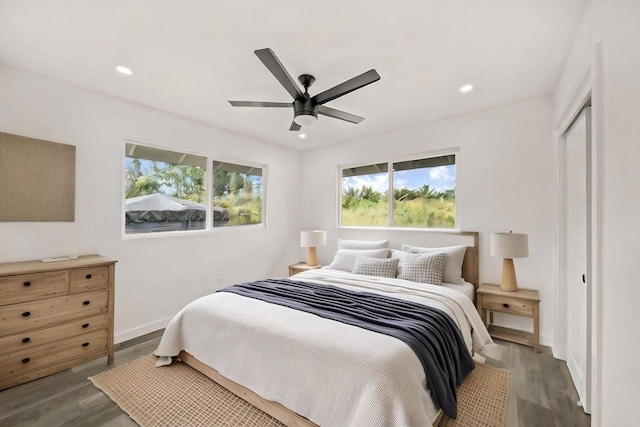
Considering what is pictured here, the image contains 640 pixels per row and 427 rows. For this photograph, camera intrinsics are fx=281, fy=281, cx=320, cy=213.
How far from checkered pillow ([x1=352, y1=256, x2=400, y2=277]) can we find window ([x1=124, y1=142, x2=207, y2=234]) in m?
2.21

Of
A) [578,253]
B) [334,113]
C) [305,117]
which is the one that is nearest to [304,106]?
[305,117]

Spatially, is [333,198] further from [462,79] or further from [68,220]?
[68,220]

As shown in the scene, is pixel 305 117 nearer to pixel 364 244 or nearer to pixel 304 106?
pixel 304 106

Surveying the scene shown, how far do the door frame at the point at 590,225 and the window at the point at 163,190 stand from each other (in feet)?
12.7

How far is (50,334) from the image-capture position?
A: 2.25 meters

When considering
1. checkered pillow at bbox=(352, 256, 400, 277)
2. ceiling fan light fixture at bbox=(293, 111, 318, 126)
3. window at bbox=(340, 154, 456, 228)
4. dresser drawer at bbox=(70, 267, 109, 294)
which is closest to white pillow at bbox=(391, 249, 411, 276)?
checkered pillow at bbox=(352, 256, 400, 277)

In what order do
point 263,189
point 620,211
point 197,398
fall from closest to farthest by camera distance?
point 620,211 < point 197,398 < point 263,189

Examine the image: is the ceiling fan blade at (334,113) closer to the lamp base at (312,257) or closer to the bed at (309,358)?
the bed at (309,358)

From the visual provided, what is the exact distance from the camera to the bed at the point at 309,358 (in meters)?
1.46

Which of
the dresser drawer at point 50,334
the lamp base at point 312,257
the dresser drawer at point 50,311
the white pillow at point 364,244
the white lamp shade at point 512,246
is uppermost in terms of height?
the white lamp shade at point 512,246

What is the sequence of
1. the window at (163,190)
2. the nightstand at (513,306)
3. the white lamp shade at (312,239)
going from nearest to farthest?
the nightstand at (513,306), the window at (163,190), the white lamp shade at (312,239)

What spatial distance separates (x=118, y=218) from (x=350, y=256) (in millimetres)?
2713

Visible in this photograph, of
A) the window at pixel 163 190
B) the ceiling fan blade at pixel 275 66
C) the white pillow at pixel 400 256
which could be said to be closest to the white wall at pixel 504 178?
the white pillow at pixel 400 256

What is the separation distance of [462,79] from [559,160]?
1216 mm
